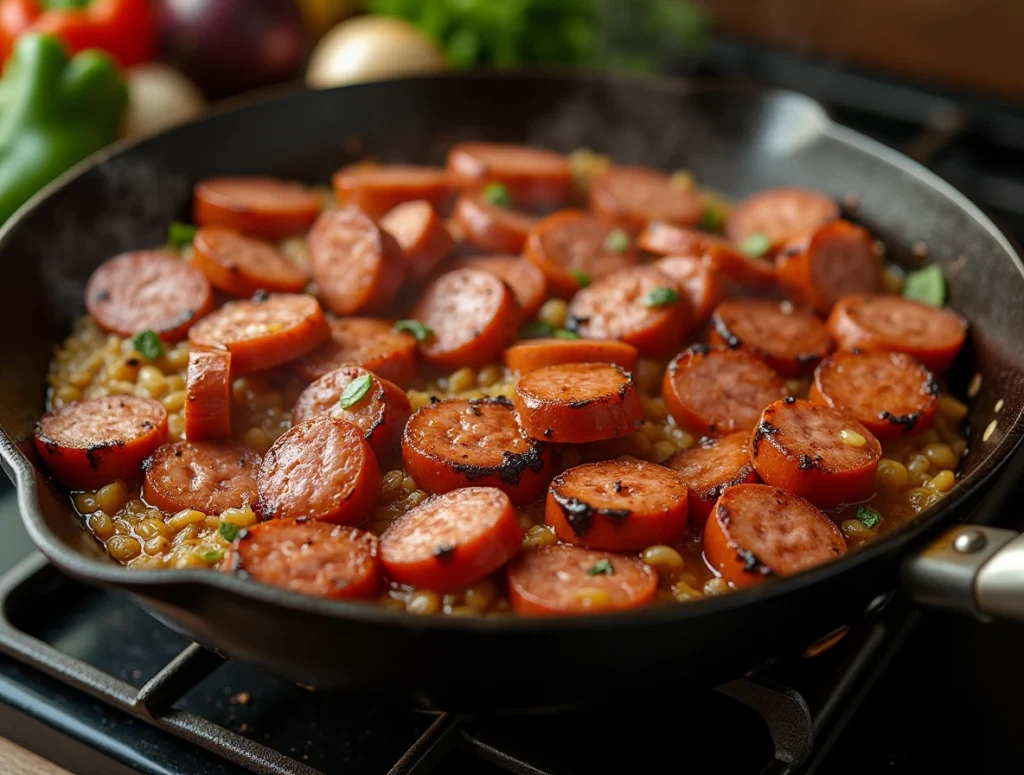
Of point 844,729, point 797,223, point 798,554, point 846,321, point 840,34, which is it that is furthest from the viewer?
point 840,34

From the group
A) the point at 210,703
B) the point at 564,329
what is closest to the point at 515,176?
the point at 564,329

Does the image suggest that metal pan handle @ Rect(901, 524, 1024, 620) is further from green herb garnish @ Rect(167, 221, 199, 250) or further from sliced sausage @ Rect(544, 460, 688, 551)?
green herb garnish @ Rect(167, 221, 199, 250)

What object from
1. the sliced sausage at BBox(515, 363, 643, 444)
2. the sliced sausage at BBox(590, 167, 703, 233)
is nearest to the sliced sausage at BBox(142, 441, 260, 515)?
the sliced sausage at BBox(515, 363, 643, 444)

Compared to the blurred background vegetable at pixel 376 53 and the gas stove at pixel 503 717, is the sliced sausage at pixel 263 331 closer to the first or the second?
→ the gas stove at pixel 503 717

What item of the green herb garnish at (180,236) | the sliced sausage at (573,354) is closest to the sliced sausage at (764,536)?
the sliced sausage at (573,354)

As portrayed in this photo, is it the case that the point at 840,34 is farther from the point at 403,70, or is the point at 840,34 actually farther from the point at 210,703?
the point at 210,703
